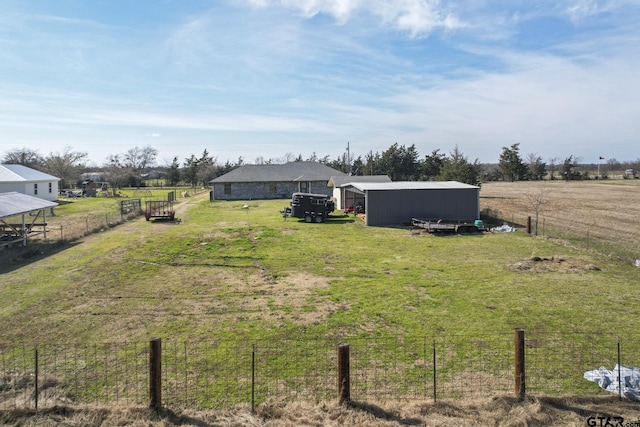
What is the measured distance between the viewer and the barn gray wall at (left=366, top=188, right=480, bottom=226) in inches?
1084

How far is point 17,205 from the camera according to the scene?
2131 cm

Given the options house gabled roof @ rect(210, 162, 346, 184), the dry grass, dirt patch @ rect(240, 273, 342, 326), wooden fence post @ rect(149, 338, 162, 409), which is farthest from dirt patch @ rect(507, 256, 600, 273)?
house gabled roof @ rect(210, 162, 346, 184)

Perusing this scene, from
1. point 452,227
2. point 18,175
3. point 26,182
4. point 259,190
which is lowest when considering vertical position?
point 452,227

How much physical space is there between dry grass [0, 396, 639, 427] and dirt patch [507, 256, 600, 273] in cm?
913

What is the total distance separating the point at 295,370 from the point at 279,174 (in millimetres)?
41848

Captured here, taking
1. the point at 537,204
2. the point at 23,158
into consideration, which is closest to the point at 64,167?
the point at 23,158

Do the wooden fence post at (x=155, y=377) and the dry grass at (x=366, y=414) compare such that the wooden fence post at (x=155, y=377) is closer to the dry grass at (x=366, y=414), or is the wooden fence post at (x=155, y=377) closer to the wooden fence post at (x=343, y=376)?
the dry grass at (x=366, y=414)

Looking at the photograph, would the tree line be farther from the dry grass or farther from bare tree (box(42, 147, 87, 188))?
the dry grass

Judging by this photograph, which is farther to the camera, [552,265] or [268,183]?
[268,183]

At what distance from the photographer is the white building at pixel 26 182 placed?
126 feet

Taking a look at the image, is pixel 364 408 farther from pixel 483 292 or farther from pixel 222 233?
pixel 222 233

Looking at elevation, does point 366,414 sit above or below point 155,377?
below

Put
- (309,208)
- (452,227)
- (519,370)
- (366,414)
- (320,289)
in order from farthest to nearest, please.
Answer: (309,208), (452,227), (320,289), (519,370), (366,414)

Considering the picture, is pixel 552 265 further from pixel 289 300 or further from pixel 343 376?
pixel 343 376
